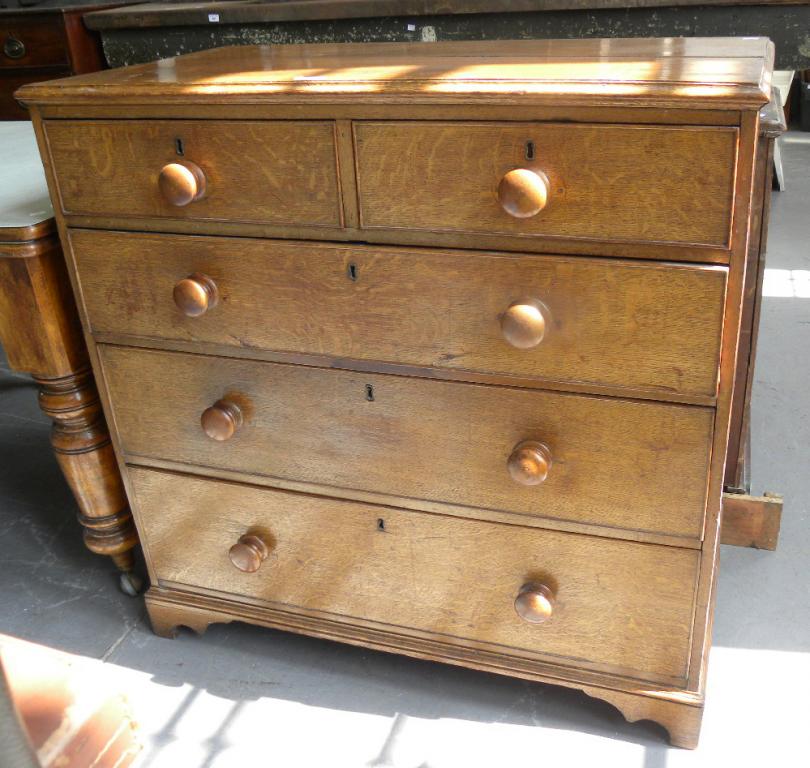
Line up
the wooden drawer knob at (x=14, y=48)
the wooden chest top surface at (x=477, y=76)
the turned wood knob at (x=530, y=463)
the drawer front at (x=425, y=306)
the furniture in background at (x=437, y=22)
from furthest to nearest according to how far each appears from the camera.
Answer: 1. the wooden drawer knob at (x=14, y=48)
2. the furniture in background at (x=437, y=22)
3. the turned wood knob at (x=530, y=463)
4. the drawer front at (x=425, y=306)
5. the wooden chest top surface at (x=477, y=76)

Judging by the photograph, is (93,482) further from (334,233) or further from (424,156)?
(424,156)

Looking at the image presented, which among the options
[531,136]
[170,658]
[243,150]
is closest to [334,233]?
[243,150]

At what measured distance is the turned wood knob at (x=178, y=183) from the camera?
128cm

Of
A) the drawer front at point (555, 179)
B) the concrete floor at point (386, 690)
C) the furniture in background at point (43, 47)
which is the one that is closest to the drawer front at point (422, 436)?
the drawer front at point (555, 179)

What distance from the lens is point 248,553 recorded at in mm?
1571

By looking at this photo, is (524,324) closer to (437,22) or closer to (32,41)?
(437,22)

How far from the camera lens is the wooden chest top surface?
1085mm

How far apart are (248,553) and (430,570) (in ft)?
1.02

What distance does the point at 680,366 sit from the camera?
122 cm

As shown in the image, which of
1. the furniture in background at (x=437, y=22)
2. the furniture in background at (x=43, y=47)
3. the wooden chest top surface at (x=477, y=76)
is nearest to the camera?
the wooden chest top surface at (x=477, y=76)

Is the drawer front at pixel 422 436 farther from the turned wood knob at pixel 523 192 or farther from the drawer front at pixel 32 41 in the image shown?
the drawer front at pixel 32 41

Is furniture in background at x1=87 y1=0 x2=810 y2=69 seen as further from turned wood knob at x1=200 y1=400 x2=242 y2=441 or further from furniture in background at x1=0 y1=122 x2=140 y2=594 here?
turned wood knob at x1=200 y1=400 x2=242 y2=441

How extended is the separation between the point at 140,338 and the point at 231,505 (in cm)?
33

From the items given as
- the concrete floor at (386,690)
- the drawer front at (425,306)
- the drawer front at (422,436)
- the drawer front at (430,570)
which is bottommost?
the concrete floor at (386,690)
